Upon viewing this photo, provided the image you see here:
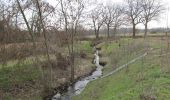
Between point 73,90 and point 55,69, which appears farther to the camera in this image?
point 55,69

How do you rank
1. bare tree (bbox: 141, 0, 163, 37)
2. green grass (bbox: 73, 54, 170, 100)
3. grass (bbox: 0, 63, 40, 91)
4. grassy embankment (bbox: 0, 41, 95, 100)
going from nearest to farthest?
1. green grass (bbox: 73, 54, 170, 100)
2. grassy embankment (bbox: 0, 41, 95, 100)
3. grass (bbox: 0, 63, 40, 91)
4. bare tree (bbox: 141, 0, 163, 37)

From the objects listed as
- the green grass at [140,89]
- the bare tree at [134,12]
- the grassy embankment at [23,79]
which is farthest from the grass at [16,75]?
the bare tree at [134,12]

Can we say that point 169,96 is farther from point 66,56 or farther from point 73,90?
point 66,56

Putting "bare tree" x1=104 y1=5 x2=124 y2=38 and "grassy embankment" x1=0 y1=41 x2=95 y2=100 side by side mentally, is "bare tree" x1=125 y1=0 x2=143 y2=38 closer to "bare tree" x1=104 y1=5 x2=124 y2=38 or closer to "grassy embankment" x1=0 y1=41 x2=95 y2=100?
"bare tree" x1=104 y1=5 x2=124 y2=38

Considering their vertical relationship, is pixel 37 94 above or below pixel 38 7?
below

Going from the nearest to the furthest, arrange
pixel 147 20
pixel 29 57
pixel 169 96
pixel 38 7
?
pixel 169 96
pixel 38 7
pixel 29 57
pixel 147 20

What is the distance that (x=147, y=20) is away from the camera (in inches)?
2749

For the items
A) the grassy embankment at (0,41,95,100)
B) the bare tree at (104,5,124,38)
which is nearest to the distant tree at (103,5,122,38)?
the bare tree at (104,5,124,38)

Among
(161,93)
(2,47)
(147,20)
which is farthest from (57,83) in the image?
(147,20)

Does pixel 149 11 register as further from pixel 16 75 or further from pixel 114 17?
pixel 16 75

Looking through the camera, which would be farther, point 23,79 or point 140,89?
point 23,79

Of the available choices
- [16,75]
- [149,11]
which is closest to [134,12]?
[149,11]

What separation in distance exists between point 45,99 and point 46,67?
6851 millimetres

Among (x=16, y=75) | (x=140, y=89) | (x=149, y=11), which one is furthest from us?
(x=149, y=11)
